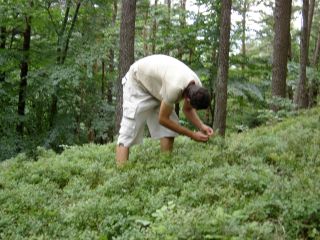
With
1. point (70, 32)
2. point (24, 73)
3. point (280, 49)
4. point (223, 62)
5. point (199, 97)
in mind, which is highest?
point (70, 32)

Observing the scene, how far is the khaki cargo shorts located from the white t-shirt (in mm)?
113

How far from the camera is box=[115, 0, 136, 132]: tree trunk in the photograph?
9789 millimetres

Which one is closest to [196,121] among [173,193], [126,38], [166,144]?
[166,144]

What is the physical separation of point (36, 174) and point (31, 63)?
8.07 m

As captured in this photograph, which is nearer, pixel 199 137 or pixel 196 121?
pixel 199 137

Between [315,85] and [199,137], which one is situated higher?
[315,85]

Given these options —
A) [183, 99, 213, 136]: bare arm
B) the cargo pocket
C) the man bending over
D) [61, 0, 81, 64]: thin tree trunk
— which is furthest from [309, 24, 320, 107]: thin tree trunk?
the cargo pocket

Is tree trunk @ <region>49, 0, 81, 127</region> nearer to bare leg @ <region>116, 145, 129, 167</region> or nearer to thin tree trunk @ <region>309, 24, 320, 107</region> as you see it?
bare leg @ <region>116, 145, 129, 167</region>

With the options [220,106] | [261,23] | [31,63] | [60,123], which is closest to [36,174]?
[220,106]

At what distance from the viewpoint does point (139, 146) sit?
7312mm

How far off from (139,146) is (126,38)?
3.52m

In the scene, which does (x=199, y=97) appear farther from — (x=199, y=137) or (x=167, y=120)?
(x=199, y=137)

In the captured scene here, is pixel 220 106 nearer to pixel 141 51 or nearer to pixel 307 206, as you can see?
pixel 307 206

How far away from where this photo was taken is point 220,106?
931cm
